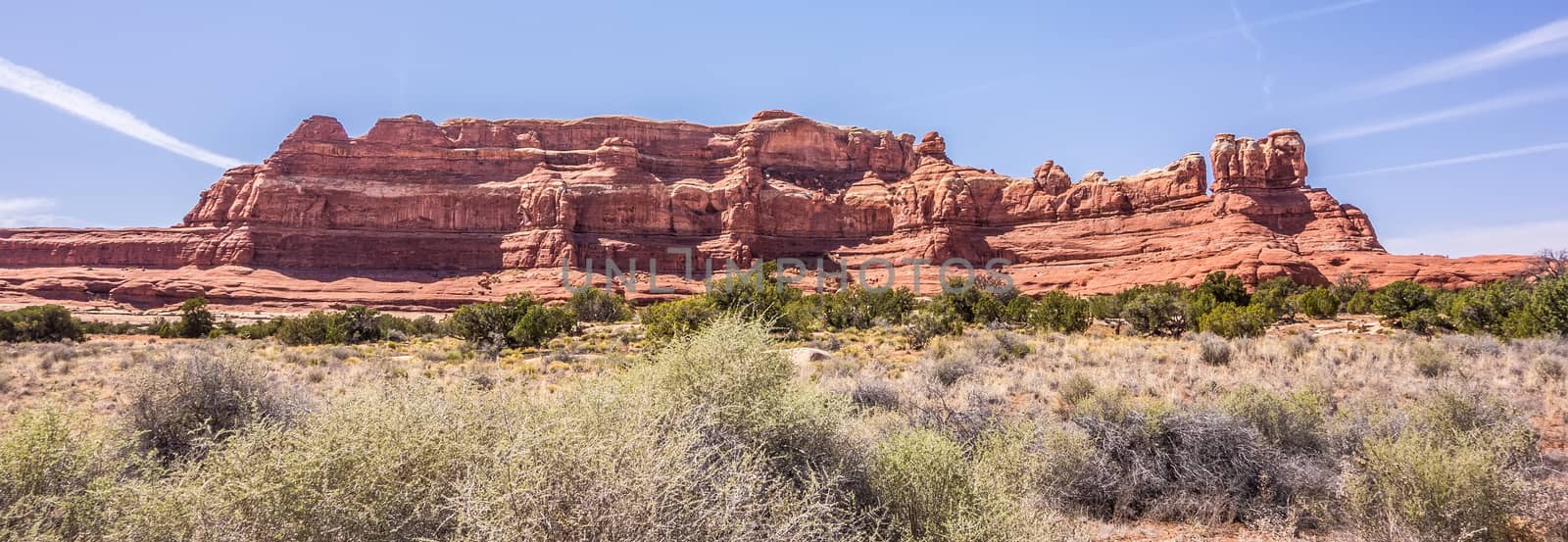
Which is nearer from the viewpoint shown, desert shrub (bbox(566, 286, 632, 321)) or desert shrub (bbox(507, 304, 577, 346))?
desert shrub (bbox(507, 304, 577, 346))

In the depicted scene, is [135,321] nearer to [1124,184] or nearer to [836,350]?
[836,350]

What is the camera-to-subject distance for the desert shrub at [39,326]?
24.0m

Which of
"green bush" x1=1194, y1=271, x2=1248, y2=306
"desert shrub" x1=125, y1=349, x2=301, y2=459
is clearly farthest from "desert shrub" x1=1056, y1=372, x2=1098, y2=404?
"green bush" x1=1194, y1=271, x2=1248, y2=306

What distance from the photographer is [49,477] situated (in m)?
3.56

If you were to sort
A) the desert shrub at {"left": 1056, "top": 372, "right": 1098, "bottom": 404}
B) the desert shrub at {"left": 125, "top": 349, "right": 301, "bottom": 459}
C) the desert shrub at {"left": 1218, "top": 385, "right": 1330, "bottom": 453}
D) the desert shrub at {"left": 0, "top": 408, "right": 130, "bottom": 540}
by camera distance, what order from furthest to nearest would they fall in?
the desert shrub at {"left": 1056, "top": 372, "right": 1098, "bottom": 404} < the desert shrub at {"left": 1218, "top": 385, "right": 1330, "bottom": 453} < the desert shrub at {"left": 125, "top": 349, "right": 301, "bottom": 459} < the desert shrub at {"left": 0, "top": 408, "right": 130, "bottom": 540}

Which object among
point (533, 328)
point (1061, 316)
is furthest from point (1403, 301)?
point (533, 328)

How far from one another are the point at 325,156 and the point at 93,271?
2008cm

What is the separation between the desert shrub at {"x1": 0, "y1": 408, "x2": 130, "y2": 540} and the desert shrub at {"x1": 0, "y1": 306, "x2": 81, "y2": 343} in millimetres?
29723

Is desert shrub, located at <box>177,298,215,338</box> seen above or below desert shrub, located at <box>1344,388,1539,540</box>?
below

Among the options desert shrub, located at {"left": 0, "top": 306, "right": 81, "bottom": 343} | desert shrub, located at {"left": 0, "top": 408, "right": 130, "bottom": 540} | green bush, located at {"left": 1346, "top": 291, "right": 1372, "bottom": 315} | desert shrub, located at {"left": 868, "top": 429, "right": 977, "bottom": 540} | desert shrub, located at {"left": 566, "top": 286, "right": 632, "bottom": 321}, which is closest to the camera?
desert shrub, located at {"left": 0, "top": 408, "right": 130, "bottom": 540}

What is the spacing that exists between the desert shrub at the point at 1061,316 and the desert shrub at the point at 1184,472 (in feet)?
53.5

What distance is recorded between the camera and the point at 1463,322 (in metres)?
18.2

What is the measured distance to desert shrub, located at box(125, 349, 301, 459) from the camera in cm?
597

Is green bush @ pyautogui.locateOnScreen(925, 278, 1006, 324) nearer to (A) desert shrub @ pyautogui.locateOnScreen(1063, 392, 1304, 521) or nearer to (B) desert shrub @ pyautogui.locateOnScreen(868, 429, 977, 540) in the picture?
(A) desert shrub @ pyautogui.locateOnScreen(1063, 392, 1304, 521)
